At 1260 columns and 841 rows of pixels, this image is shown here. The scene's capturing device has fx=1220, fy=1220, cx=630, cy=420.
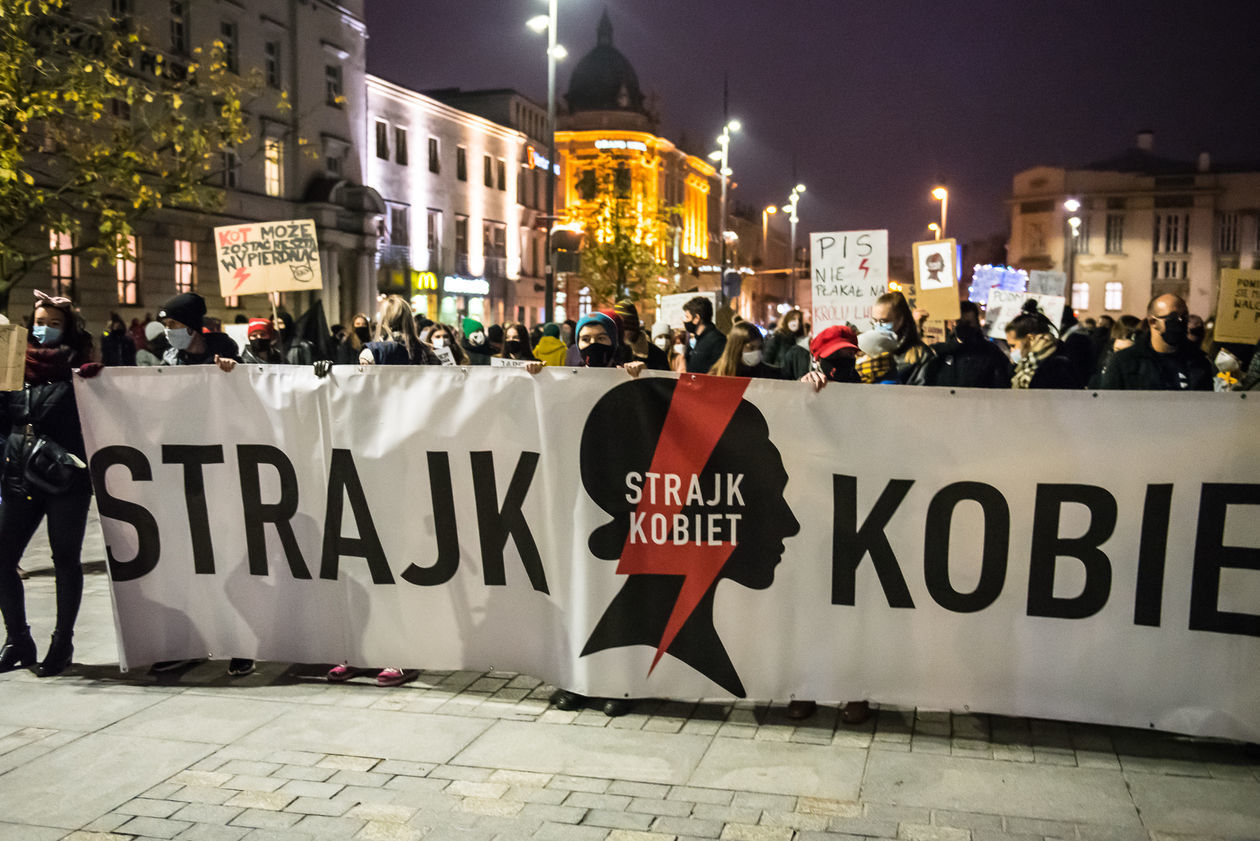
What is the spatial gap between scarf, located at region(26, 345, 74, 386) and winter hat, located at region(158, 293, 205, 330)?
27.9 inches

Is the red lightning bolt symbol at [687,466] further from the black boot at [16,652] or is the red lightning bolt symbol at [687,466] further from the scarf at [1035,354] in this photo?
the scarf at [1035,354]

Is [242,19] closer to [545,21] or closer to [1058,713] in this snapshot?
[545,21]

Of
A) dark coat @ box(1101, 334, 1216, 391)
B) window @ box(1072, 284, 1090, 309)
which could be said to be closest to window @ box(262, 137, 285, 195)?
dark coat @ box(1101, 334, 1216, 391)

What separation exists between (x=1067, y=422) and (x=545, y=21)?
20.5 metres

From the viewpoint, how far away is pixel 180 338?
698 cm

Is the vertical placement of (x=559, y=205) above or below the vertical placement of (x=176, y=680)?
above

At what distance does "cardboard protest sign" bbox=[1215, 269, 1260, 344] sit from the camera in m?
7.04

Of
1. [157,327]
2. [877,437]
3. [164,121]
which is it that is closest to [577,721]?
[877,437]

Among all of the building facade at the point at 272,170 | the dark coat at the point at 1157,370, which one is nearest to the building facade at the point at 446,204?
the building facade at the point at 272,170

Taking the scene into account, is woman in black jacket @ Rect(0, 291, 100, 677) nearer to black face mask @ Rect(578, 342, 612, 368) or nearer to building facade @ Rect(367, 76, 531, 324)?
black face mask @ Rect(578, 342, 612, 368)

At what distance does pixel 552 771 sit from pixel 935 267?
901 cm

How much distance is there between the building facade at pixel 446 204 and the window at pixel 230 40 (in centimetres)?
913

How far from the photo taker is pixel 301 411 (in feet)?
19.6

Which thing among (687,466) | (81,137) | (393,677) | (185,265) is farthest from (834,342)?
(185,265)
